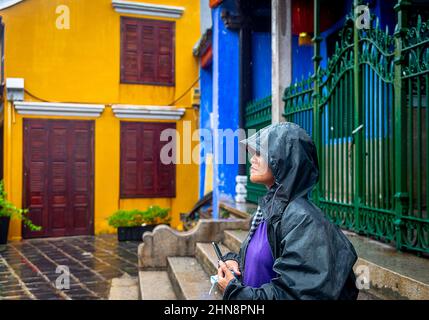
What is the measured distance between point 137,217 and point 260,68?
180 inches

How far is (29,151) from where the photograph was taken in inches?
410

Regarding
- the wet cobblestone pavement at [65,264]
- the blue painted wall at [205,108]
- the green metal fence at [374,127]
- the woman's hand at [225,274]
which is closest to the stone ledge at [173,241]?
the wet cobblestone pavement at [65,264]

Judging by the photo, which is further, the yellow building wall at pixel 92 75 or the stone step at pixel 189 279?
the yellow building wall at pixel 92 75

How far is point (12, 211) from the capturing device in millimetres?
9688

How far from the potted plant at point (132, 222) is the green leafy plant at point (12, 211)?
174cm

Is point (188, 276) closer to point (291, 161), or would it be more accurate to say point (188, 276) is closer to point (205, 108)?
point (291, 161)

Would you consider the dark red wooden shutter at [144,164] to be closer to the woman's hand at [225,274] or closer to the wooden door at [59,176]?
the wooden door at [59,176]

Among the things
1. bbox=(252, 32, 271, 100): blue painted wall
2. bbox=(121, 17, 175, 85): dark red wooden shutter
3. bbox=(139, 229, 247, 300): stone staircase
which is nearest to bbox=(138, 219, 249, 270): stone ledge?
bbox=(139, 229, 247, 300): stone staircase

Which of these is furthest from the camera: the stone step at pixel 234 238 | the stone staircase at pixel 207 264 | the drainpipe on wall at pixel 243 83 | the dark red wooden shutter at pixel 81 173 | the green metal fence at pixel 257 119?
the dark red wooden shutter at pixel 81 173

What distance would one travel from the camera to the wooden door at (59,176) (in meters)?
10.4

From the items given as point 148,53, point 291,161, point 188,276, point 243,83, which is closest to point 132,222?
point 243,83

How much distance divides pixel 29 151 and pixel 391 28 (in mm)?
8352
